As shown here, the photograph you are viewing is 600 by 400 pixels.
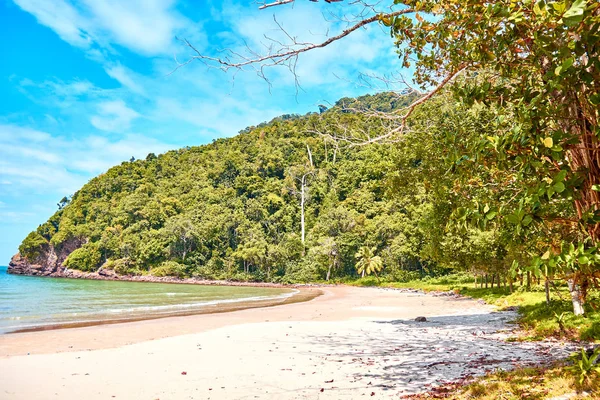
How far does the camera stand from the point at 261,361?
754cm

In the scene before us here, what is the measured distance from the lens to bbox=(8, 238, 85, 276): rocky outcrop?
87.2 m

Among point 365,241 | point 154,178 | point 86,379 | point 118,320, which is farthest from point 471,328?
point 154,178

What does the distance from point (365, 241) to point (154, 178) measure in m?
58.6

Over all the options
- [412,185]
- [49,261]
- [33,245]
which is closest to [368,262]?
[412,185]

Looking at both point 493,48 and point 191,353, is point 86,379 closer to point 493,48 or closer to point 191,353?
point 191,353

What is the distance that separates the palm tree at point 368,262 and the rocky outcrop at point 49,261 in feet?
207

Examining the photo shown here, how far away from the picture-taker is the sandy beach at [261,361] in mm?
5562

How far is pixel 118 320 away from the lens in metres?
17.0

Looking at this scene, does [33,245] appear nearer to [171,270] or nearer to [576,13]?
[171,270]

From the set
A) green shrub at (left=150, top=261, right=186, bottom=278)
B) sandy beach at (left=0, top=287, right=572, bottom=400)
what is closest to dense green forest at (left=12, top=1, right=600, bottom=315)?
green shrub at (left=150, top=261, right=186, bottom=278)

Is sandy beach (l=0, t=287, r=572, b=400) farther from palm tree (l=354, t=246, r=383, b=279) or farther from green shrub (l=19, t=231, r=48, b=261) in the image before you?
green shrub (l=19, t=231, r=48, b=261)

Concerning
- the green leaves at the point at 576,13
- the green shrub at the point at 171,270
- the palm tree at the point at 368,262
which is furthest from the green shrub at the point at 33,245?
the green leaves at the point at 576,13

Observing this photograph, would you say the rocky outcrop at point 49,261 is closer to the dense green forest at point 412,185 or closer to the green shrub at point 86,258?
the dense green forest at point 412,185

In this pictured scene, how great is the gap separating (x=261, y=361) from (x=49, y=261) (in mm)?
100751
